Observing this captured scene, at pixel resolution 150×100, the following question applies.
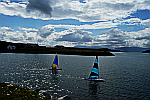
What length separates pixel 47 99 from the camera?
2644 cm

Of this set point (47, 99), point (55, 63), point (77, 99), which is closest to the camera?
point (47, 99)

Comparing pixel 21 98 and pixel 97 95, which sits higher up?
pixel 21 98

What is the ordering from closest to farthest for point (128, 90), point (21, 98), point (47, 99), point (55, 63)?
point (21, 98) < point (47, 99) < point (128, 90) < point (55, 63)

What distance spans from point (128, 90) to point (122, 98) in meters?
7.49

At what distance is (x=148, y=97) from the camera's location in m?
32.5

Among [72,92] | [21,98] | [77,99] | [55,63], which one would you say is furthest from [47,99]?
[55,63]

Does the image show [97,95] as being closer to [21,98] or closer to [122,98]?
[122,98]

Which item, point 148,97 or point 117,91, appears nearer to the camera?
point 148,97

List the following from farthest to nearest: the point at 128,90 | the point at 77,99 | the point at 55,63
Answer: the point at 55,63 → the point at 128,90 → the point at 77,99

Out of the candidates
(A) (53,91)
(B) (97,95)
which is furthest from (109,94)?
(A) (53,91)

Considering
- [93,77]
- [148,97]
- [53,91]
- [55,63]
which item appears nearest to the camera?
[148,97]

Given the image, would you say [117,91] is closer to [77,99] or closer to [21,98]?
[77,99]

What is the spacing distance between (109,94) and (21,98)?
69.3 ft

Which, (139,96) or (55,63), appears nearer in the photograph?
(139,96)
